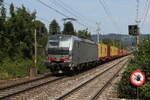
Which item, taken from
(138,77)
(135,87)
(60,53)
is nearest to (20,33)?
(60,53)

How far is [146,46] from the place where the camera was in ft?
39.3

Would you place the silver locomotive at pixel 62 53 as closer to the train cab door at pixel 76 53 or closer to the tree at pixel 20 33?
the train cab door at pixel 76 53

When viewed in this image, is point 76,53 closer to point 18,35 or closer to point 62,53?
point 62,53

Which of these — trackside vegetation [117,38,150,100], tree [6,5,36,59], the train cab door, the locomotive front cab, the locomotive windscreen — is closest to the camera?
trackside vegetation [117,38,150,100]

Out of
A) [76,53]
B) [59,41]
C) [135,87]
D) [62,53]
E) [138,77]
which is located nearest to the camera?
[138,77]

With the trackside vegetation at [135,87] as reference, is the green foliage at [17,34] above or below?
above

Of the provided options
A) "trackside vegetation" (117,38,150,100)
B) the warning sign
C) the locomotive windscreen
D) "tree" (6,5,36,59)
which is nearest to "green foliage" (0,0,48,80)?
"tree" (6,5,36,59)

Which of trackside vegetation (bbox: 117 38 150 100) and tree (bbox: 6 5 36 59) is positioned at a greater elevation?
tree (bbox: 6 5 36 59)

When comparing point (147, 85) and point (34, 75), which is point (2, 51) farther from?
point (147, 85)

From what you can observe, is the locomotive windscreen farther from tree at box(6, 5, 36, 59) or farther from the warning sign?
tree at box(6, 5, 36, 59)

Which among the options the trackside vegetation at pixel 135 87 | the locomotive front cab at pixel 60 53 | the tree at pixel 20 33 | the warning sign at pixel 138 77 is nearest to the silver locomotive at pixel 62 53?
the locomotive front cab at pixel 60 53

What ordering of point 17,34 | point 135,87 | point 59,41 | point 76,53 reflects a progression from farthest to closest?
point 17,34
point 76,53
point 59,41
point 135,87

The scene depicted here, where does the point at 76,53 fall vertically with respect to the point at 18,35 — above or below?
below

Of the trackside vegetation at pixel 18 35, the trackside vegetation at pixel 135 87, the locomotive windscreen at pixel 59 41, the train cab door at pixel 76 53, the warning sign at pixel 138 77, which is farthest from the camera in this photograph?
the trackside vegetation at pixel 18 35
